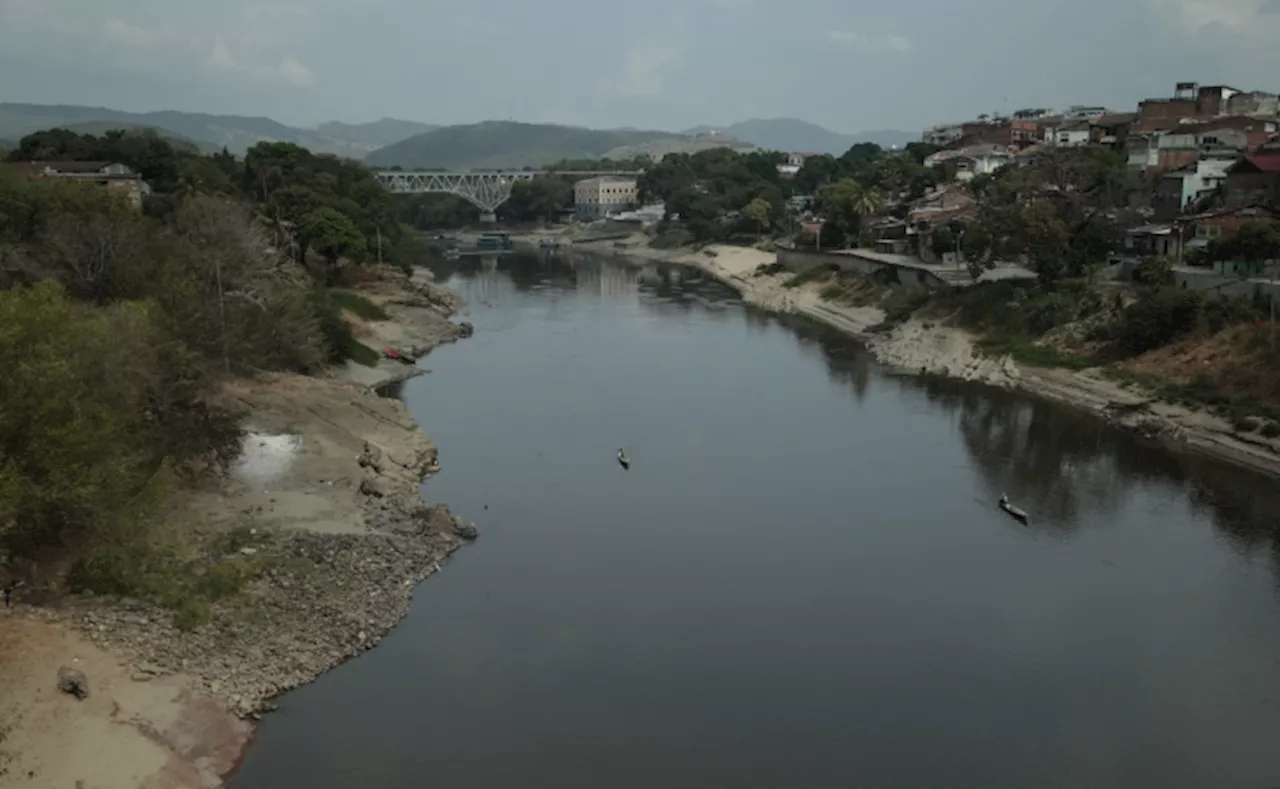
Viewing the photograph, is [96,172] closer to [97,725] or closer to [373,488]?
[373,488]

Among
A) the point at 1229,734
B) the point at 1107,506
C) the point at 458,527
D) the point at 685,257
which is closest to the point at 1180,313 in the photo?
the point at 1107,506

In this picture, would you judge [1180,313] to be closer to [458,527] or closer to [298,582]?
[458,527]

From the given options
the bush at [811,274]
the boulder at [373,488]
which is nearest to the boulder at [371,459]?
the boulder at [373,488]

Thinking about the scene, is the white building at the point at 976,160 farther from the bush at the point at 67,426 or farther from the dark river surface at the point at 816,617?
the bush at the point at 67,426

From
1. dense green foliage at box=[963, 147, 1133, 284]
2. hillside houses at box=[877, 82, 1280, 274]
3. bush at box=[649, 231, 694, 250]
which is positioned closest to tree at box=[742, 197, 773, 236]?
bush at box=[649, 231, 694, 250]

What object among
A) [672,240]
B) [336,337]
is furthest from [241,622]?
[672,240]

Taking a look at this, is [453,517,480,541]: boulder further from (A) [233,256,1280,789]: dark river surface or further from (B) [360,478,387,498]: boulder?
(B) [360,478,387,498]: boulder
